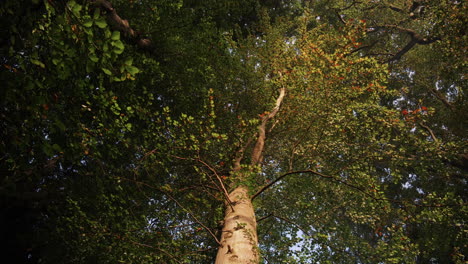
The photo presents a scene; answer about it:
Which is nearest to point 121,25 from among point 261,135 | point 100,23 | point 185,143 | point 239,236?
point 185,143

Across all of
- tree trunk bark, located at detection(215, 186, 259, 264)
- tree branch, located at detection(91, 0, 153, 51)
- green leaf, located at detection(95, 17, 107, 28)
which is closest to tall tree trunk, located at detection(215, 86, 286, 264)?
tree trunk bark, located at detection(215, 186, 259, 264)

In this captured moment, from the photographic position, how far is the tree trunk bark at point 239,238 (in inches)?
186

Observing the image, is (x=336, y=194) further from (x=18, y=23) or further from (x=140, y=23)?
(x=18, y=23)

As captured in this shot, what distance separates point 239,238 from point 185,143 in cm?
214

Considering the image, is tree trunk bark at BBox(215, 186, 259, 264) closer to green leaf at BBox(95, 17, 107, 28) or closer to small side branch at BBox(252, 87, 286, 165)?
small side branch at BBox(252, 87, 286, 165)

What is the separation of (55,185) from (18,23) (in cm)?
514

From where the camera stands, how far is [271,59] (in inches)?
470

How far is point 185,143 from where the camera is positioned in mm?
5844

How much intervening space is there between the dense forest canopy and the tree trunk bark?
1.3 inches

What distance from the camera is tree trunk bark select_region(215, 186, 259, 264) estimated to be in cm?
473

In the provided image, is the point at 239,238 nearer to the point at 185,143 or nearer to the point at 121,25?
the point at 185,143

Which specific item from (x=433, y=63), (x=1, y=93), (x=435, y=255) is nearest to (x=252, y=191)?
(x=1, y=93)

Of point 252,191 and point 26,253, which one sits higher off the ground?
point 252,191

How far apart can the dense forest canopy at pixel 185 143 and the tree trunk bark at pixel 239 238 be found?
33 millimetres
